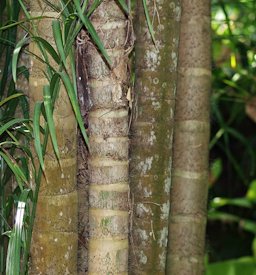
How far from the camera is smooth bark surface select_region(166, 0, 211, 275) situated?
52.7 inches

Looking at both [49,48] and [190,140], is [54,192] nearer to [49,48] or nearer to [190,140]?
[49,48]

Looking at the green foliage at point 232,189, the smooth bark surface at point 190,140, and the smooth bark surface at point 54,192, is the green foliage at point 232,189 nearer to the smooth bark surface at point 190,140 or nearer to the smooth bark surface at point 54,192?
the smooth bark surface at point 190,140

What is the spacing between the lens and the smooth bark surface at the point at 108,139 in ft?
3.82

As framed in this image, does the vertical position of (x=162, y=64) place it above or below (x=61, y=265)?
above

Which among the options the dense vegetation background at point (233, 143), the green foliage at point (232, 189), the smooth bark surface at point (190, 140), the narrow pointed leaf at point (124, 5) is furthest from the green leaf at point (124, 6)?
the green foliage at point (232, 189)

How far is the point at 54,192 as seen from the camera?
1.12 metres

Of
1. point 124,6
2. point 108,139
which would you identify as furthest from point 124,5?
point 108,139

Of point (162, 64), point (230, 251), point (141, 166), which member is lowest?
point (230, 251)

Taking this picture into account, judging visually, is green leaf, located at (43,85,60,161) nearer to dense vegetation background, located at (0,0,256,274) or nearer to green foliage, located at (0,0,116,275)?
green foliage, located at (0,0,116,275)

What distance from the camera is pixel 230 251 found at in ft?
9.87

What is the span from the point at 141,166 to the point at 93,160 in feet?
0.41

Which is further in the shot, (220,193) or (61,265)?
(220,193)

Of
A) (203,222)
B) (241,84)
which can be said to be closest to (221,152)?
(241,84)

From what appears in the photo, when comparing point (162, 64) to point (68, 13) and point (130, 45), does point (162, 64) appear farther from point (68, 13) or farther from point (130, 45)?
point (68, 13)
